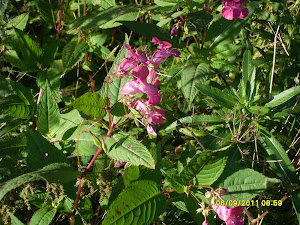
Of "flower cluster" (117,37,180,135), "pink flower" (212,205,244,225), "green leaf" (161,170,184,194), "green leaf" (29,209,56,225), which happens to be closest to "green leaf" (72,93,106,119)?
"flower cluster" (117,37,180,135)

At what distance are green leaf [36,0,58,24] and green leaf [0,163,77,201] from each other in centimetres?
129

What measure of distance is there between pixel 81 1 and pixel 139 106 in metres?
1.44

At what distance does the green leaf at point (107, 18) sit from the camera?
2.04 m

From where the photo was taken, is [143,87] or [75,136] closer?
[143,87]

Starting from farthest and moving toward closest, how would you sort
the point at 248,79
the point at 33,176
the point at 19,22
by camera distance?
the point at 19,22, the point at 248,79, the point at 33,176

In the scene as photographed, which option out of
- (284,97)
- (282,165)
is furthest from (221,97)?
(282,165)

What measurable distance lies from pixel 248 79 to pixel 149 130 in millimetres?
781

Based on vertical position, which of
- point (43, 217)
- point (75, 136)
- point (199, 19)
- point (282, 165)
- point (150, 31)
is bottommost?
point (43, 217)

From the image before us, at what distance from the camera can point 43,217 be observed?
147 centimetres

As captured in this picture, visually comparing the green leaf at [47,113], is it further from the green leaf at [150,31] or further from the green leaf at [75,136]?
the green leaf at [150,31]

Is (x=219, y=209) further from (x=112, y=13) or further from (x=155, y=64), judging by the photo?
(x=112, y=13)

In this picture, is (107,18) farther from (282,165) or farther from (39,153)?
(282,165)

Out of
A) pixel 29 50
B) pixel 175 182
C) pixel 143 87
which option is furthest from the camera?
pixel 29 50

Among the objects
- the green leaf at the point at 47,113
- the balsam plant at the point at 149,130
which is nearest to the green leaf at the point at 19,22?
the balsam plant at the point at 149,130
